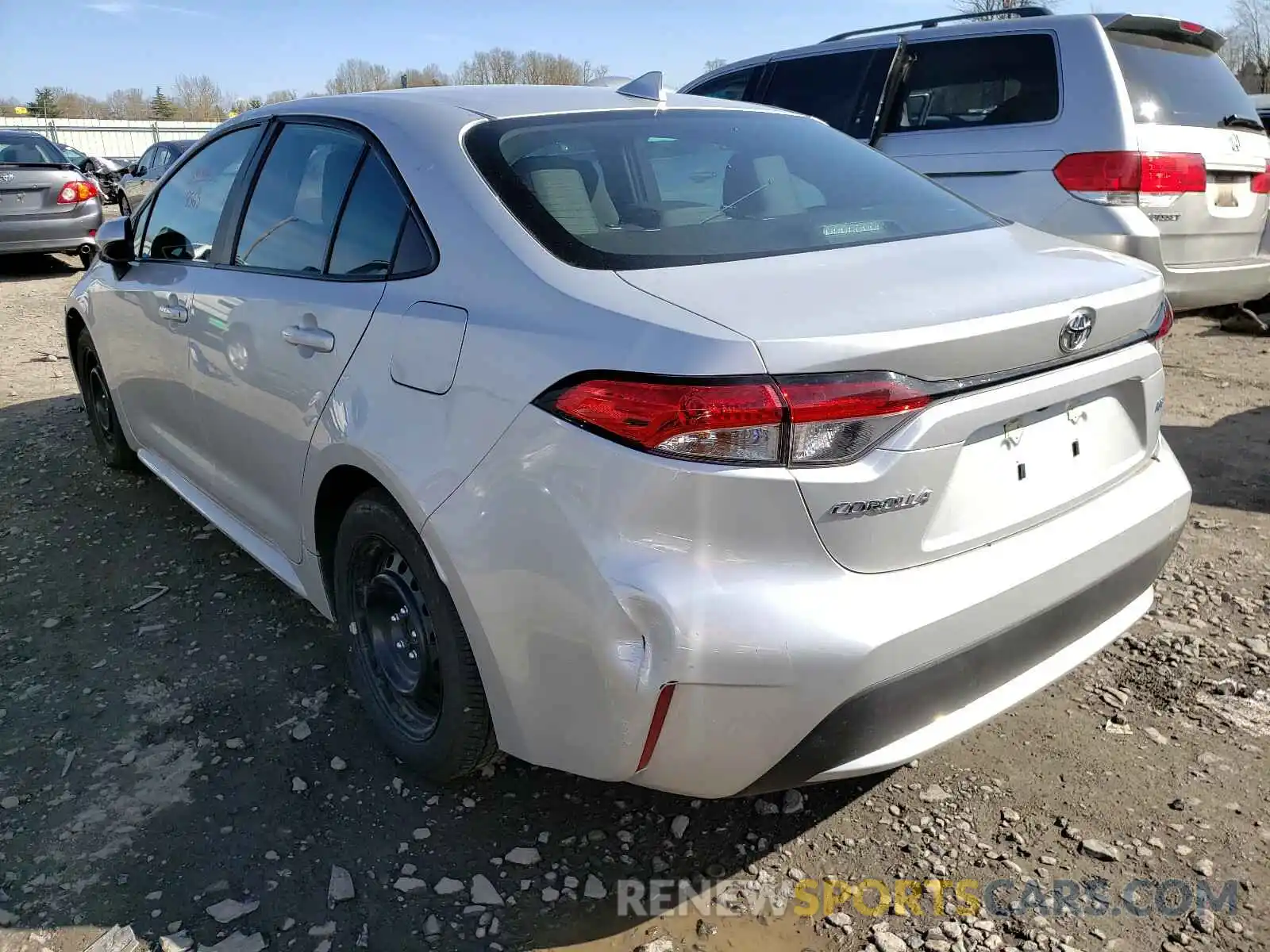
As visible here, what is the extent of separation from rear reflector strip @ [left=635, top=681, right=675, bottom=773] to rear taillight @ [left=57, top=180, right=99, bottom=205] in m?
12.2

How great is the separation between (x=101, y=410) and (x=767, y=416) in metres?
4.24

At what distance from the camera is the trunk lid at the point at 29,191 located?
1109 cm

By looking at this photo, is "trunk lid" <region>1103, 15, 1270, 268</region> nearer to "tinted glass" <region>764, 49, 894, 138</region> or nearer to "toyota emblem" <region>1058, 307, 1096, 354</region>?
"tinted glass" <region>764, 49, 894, 138</region>

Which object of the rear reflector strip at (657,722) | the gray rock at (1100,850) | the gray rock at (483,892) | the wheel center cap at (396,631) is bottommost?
the gray rock at (483,892)

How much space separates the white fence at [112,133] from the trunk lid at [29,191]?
37.0m

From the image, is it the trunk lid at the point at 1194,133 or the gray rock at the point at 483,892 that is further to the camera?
the trunk lid at the point at 1194,133

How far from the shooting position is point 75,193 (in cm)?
1152

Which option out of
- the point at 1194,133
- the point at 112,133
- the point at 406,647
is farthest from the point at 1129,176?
the point at 112,133

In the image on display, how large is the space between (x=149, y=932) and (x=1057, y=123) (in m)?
4.98

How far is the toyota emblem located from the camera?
1979 mm

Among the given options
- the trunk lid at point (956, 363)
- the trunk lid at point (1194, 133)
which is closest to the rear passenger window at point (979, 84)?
the trunk lid at point (1194, 133)

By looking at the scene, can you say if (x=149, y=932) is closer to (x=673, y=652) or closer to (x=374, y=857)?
(x=374, y=857)

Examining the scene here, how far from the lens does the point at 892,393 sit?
173cm

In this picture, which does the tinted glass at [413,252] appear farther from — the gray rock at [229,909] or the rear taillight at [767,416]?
the gray rock at [229,909]
